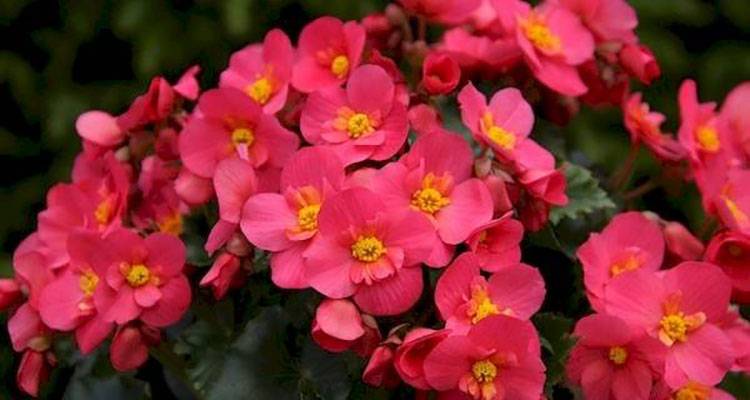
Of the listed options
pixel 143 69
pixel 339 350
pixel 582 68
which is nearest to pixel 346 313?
pixel 339 350

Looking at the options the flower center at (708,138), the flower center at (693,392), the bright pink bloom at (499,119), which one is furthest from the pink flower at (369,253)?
the flower center at (708,138)

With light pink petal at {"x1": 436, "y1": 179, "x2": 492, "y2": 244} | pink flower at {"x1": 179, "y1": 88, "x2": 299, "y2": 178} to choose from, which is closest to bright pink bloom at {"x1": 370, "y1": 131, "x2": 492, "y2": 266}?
light pink petal at {"x1": 436, "y1": 179, "x2": 492, "y2": 244}

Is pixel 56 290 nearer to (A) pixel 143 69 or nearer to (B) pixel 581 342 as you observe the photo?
(B) pixel 581 342

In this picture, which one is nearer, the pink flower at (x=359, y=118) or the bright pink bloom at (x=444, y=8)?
the pink flower at (x=359, y=118)

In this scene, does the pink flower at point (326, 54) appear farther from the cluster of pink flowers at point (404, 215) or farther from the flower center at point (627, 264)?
the flower center at point (627, 264)

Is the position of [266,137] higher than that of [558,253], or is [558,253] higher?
[266,137]

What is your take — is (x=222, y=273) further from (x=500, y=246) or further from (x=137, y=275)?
(x=500, y=246)
